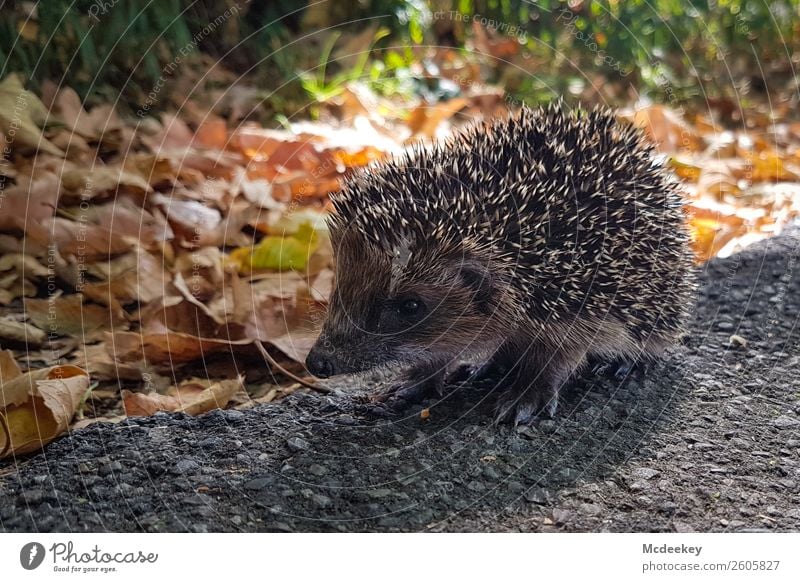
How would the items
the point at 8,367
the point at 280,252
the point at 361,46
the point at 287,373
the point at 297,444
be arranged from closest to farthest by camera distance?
1. the point at 297,444
2. the point at 8,367
3. the point at 287,373
4. the point at 280,252
5. the point at 361,46

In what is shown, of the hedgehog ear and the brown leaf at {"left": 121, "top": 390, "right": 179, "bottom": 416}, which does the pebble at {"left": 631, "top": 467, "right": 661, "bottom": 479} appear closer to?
the hedgehog ear

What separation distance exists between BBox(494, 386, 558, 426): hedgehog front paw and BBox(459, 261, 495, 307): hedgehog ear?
0.77 feet

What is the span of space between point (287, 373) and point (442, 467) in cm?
55

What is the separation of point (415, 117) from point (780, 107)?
2.21m

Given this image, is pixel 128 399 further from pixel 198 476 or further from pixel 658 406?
pixel 658 406

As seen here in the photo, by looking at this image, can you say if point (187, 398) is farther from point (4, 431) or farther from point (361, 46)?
point (361, 46)

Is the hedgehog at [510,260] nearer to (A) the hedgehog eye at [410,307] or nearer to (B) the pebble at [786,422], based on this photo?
(A) the hedgehog eye at [410,307]

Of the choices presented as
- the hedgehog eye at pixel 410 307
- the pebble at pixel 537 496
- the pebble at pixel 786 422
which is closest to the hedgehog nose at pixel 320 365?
the hedgehog eye at pixel 410 307

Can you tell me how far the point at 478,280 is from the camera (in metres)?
1.77

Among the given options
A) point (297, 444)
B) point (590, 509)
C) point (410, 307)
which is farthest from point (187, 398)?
point (590, 509)

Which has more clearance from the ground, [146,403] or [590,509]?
[146,403]

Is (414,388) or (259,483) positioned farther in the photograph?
(414,388)

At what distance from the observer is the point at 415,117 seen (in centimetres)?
256
